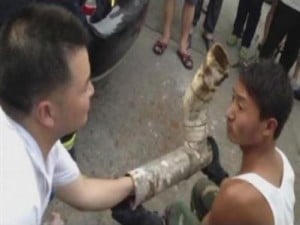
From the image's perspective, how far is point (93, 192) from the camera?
2.07 metres

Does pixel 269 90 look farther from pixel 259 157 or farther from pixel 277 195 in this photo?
pixel 277 195

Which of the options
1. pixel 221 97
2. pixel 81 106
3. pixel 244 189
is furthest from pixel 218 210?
pixel 221 97

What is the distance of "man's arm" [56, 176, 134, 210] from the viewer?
79.5 inches

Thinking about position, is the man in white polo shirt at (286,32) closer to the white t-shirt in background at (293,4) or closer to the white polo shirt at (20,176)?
the white t-shirt in background at (293,4)

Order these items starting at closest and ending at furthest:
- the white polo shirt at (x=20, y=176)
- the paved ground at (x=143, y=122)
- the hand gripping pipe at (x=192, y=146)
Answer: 1. the white polo shirt at (x=20, y=176)
2. the hand gripping pipe at (x=192, y=146)
3. the paved ground at (x=143, y=122)

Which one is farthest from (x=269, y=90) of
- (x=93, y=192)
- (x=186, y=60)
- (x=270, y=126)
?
(x=186, y=60)

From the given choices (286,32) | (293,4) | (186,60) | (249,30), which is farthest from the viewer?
(249,30)

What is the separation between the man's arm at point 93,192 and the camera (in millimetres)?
2020

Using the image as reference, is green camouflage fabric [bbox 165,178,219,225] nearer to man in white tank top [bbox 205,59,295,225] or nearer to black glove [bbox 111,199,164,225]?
black glove [bbox 111,199,164,225]

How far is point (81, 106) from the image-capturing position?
1677 mm

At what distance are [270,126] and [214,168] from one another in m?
0.64

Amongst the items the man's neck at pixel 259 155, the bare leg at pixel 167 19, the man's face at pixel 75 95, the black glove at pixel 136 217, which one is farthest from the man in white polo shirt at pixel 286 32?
the man's face at pixel 75 95

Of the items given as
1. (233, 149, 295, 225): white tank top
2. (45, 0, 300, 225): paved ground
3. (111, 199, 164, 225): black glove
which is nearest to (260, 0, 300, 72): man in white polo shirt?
(45, 0, 300, 225): paved ground

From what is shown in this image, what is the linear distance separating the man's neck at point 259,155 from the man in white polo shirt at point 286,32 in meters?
1.98
